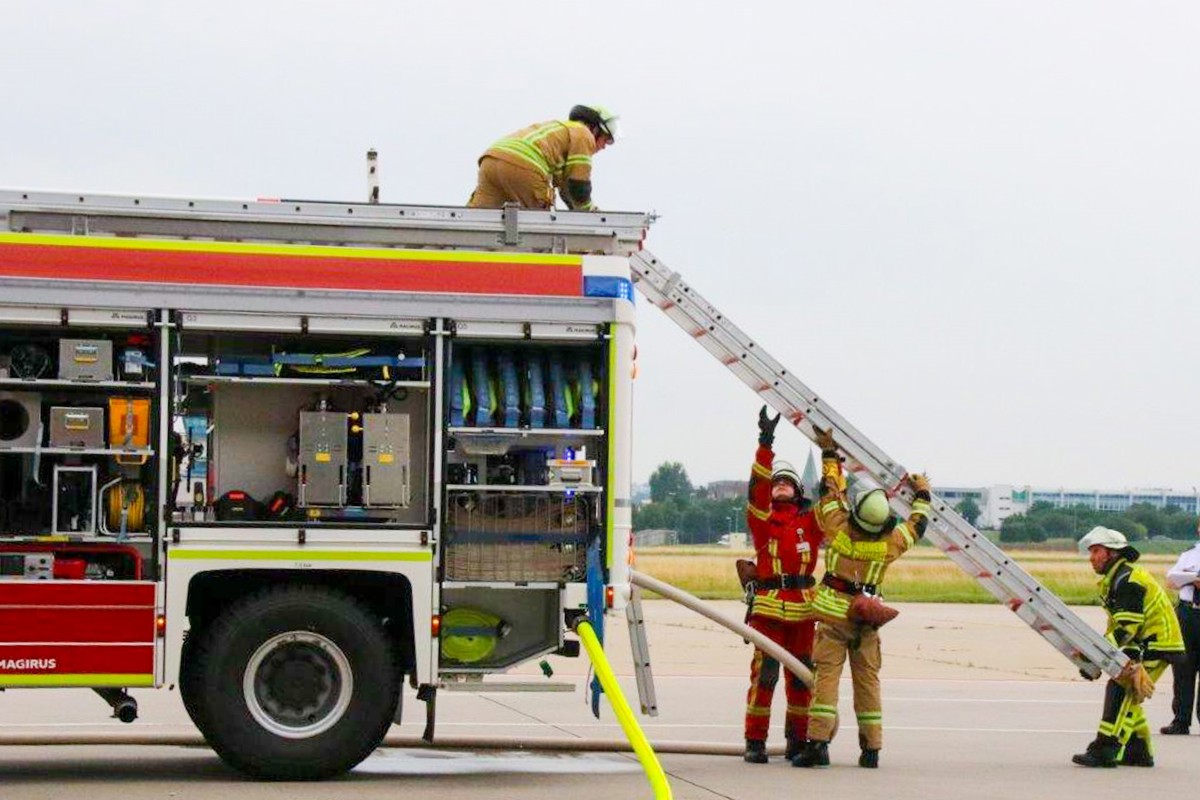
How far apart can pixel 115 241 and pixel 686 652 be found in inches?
508

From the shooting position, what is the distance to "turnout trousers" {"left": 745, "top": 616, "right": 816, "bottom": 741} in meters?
11.7

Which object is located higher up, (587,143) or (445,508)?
(587,143)

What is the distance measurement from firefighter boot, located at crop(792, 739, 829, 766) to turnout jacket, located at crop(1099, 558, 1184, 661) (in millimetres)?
2083

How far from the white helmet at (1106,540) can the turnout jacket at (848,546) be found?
1.40m

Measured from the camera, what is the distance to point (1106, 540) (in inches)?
488

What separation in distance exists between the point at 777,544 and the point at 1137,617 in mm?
2419

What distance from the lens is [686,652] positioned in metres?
22.0

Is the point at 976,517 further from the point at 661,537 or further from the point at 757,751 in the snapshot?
the point at 757,751

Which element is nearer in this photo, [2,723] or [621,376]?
[621,376]

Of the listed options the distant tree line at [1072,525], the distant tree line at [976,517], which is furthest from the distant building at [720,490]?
the distant tree line at [1072,525]

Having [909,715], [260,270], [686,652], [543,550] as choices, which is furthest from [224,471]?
[686,652]

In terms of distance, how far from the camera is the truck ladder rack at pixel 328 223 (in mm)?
10117

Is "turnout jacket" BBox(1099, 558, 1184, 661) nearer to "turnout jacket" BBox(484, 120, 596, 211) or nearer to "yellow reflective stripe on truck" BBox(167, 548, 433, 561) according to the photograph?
"turnout jacket" BBox(484, 120, 596, 211)

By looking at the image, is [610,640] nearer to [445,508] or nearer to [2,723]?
[2,723]
